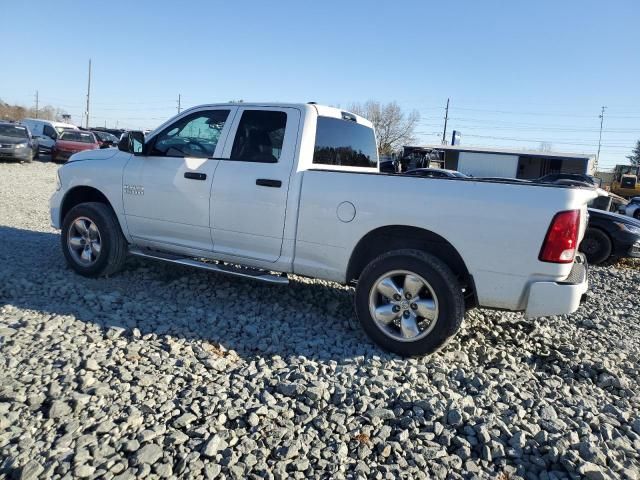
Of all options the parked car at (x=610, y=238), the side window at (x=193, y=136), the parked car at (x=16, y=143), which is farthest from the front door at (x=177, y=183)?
the parked car at (x=16, y=143)

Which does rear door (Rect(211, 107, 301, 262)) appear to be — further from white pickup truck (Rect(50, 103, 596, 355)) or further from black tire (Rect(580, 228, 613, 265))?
black tire (Rect(580, 228, 613, 265))

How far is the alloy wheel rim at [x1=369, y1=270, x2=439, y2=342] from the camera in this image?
3803 mm

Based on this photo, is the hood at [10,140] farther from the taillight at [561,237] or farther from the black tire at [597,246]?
the taillight at [561,237]

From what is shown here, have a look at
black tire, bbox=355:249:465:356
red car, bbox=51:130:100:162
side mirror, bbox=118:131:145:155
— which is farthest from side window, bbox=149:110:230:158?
red car, bbox=51:130:100:162

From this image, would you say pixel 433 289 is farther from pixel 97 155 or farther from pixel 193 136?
pixel 97 155

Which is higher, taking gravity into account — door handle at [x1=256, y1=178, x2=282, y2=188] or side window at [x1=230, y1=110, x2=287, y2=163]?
side window at [x1=230, y1=110, x2=287, y2=163]

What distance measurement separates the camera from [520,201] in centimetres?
346

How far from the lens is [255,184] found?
4.41 meters

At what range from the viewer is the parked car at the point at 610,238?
910 centimetres

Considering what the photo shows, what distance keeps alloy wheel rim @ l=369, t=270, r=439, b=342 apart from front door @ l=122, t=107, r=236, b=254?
1.83 metres

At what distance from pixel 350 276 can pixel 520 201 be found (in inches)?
60.0

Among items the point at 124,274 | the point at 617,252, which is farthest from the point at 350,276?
the point at 617,252

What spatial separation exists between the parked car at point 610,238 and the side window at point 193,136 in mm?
7642

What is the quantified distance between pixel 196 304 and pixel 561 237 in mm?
3256
